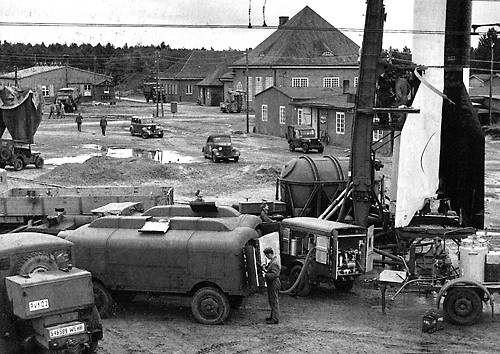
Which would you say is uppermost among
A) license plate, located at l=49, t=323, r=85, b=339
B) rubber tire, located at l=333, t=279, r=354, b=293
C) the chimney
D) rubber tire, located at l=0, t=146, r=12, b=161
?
the chimney

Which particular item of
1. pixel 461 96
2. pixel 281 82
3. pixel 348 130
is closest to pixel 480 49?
pixel 281 82

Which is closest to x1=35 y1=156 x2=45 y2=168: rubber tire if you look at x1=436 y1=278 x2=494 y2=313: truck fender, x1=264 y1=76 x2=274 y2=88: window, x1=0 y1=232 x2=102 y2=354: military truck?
x1=0 y1=232 x2=102 y2=354: military truck

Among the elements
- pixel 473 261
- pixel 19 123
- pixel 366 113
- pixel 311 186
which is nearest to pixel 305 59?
pixel 19 123

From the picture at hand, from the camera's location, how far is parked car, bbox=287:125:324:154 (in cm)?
4459

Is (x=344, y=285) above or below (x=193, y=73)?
below

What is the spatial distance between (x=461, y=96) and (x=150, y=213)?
9384 mm

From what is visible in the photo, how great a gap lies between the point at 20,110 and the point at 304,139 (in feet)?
57.2

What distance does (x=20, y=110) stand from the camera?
1325 inches

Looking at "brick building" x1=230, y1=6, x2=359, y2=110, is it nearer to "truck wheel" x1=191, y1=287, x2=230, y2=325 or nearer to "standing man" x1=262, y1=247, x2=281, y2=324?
"standing man" x1=262, y1=247, x2=281, y2=324

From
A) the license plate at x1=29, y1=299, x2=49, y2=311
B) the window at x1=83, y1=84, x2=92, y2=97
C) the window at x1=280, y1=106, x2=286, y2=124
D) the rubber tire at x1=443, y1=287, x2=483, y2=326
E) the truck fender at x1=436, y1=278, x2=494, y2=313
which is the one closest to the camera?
the license plate at x1=29, y1=299, x2=49, y2=311

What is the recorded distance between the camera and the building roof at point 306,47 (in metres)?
68.4

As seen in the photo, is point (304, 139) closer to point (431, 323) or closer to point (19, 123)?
point (19, 123)

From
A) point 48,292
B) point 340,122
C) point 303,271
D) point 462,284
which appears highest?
point 340,122

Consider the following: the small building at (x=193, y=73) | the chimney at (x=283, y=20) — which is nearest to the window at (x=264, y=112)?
the chimney at (x=283, y=20)
